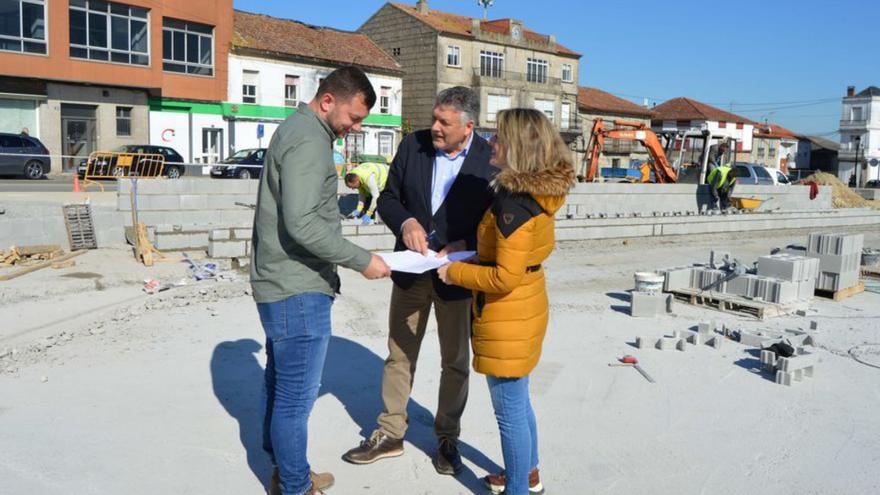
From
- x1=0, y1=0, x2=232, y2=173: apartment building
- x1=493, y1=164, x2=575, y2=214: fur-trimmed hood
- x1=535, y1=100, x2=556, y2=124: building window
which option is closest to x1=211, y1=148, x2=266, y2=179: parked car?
x1=0, y1=0, x2=232, y2=173: apartment building

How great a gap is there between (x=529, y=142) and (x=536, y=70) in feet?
161

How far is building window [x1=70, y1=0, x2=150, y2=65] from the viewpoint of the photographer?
2866 cm

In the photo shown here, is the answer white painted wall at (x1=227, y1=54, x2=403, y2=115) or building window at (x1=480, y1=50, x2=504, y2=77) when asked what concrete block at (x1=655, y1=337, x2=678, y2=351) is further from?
building window at (x1=480, y1=50, x2=504, y2=77)

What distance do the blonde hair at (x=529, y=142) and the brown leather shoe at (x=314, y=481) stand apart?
1.76 m

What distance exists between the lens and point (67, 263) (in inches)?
370

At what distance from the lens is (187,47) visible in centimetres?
3272

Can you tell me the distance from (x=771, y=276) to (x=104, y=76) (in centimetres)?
2791

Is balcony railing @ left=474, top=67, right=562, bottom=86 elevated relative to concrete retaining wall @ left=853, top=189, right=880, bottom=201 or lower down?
elevated

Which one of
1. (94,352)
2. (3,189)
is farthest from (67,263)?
(3,189)

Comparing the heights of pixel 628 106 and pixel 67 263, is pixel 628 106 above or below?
above

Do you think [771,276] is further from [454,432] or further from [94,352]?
[94,352]

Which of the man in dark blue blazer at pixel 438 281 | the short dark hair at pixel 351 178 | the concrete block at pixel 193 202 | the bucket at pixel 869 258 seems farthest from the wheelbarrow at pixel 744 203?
the man in dark blue blazer at pixel 438 281

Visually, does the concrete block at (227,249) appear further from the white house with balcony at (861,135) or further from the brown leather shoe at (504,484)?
the white house with balcony at (861,135)

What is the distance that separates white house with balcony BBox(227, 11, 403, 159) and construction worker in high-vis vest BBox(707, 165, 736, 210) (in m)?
18.0
